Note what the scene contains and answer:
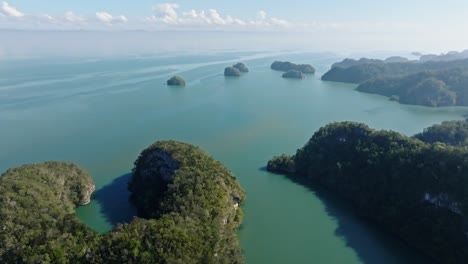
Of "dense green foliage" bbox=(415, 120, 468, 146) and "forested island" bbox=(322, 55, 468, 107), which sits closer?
"dense green foliage" bbox=(415, 120, 468, 146)

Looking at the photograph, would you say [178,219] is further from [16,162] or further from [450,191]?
[16,162]

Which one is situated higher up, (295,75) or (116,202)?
(116,202)

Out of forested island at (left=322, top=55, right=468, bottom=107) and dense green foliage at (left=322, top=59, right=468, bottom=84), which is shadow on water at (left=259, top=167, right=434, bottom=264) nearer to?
forested island at (left=322, top=55, right=468, bottom=107)

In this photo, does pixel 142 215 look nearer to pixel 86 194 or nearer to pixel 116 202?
pixel 116 202

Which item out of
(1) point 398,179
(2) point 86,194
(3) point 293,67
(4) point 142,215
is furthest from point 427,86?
(2) point 86,194

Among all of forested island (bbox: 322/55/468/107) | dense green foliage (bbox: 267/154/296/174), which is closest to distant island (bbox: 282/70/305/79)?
forested island (bbox: 322/55/468/107)

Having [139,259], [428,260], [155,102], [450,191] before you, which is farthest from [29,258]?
[155,102]
